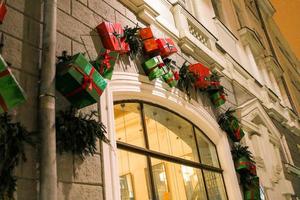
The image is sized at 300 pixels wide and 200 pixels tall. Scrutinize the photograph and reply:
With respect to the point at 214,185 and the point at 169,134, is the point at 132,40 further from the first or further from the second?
the point at 214,185

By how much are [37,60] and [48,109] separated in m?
0.52

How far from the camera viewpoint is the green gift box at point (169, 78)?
14.8 ft

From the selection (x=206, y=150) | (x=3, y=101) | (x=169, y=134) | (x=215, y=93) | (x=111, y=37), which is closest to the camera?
(x=3, y=101)

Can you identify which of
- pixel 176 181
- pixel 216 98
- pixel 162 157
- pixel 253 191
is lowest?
pixel 253 191

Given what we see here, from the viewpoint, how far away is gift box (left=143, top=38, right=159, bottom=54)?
427cm

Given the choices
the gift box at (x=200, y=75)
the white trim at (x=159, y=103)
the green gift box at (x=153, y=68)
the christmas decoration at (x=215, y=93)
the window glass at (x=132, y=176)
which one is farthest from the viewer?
the christmas decoration at (x=215, y=93)

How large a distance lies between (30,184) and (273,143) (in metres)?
7.86

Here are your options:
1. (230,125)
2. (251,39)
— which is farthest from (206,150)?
(251,39)

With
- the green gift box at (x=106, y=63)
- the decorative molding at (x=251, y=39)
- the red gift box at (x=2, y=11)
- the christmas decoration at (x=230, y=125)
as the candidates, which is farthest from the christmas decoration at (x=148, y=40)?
the decorative molding at (x=251, y=39)

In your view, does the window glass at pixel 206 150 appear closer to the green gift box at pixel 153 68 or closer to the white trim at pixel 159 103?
the white trim at pixel 159 103

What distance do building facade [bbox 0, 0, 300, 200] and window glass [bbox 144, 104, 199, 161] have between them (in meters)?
0.02

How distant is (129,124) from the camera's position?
13.1 ft

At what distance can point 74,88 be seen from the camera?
2.71 m

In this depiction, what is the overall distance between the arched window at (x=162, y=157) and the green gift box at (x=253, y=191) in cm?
50
